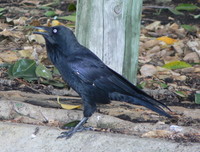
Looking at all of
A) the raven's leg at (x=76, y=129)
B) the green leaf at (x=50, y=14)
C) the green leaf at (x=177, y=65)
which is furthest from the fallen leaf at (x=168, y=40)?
the raven's leg at (x=76, y=129)

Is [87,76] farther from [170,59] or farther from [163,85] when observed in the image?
[170,59]

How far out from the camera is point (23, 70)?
5.03 m

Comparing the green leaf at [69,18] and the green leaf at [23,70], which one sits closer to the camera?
the green leaf at [23,70]

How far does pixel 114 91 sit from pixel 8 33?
258 centimetres

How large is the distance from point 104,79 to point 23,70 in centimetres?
120

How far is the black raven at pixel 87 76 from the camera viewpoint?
4.05m

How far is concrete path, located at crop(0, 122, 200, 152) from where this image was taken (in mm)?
3490

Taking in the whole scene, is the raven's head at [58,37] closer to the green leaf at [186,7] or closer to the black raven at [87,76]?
the black raven at [87,76]

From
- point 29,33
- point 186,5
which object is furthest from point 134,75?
point 186,5

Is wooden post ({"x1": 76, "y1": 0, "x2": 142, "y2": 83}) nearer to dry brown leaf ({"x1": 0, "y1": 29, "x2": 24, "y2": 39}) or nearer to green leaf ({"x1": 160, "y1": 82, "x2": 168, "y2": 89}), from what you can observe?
green leaf ({"x1": 160, "y1": 82, "x2": 168, "y2": 89})

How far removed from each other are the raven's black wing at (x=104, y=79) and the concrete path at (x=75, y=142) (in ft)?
1.47

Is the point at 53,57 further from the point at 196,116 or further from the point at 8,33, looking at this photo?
the point at 8,33

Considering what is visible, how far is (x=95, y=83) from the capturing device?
4098 millimetres

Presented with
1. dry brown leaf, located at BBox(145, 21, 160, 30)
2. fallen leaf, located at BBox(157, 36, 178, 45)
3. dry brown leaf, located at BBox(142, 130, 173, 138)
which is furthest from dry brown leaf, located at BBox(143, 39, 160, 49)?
dry brown leaf, located at BBox(142, 130, 173, 138)
